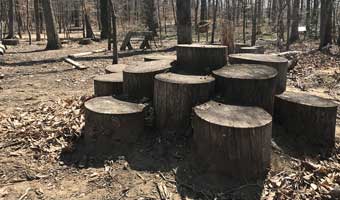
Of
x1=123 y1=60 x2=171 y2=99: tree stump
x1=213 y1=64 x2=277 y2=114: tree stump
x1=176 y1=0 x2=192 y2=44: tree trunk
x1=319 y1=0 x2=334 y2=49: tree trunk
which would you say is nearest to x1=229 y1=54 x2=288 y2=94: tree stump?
x1=213 y1=64 x2=277 y2=114: tree stump

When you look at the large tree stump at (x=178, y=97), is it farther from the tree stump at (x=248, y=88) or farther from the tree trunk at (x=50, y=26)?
the tree trunk at (x=50, y=26)

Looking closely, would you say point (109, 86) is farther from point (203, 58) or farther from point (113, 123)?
point (203, 58)

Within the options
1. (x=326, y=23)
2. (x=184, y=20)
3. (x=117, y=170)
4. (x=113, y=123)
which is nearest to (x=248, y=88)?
(x=113, y=123)

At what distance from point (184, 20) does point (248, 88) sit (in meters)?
7.94

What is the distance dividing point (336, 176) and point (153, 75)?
193 centimetres

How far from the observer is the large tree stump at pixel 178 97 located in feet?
10.6

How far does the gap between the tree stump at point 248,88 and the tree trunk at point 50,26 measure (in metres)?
9.88

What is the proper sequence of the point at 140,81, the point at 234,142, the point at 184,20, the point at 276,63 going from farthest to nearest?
the point at 184,20
the point at 276,63
the point at 140,81
the point at 234,142

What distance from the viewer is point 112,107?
3.40 m

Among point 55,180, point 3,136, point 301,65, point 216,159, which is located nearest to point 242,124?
point 216,159

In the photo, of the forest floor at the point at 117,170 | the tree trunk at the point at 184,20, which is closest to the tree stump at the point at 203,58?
the forest floor at the point at 117,170

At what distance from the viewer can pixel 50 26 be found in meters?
12.0

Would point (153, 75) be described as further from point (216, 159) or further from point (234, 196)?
point (234, 196)

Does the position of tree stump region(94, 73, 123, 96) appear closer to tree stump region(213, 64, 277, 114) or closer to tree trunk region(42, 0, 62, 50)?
tree stump region(213, 64, 277, 114)
